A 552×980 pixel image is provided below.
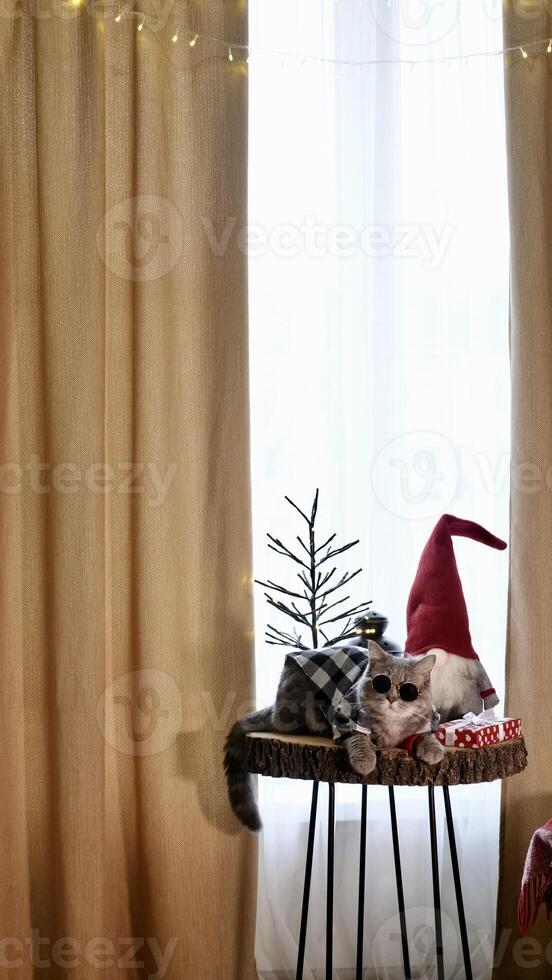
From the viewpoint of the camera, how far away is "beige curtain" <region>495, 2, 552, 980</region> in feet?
6.25

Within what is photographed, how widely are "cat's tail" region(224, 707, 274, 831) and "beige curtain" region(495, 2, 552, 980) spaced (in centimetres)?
57

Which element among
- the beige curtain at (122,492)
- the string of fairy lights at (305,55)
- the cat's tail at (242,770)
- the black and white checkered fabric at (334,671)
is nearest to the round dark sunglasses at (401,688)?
the black and white checkered fabric at (334,671)

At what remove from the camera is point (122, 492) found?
1.88 m

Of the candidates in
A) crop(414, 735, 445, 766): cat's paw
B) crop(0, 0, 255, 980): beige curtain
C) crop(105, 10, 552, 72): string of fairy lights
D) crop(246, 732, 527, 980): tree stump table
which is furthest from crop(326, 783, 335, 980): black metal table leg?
crop(105, 10, 552, 72): string of fairy lights

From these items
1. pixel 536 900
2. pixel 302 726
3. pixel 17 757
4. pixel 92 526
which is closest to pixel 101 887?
pixel 17 757

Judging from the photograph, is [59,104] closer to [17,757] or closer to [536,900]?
[17,757]

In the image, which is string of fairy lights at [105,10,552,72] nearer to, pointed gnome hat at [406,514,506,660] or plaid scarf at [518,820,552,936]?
pointed gnome hat at [406,514,506,660]

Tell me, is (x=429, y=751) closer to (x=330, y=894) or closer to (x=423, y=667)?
(x=423, y=667)

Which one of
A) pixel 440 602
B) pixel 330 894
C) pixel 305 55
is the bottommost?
pixel 330 894

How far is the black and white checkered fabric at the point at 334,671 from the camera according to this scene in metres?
1.53

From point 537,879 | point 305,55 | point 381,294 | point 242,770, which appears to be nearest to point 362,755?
point 242,770

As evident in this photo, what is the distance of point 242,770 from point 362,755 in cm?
30

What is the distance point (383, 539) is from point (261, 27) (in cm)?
111

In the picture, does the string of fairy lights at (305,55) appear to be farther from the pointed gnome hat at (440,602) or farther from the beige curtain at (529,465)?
the pointed gnome hat at (440,602)
